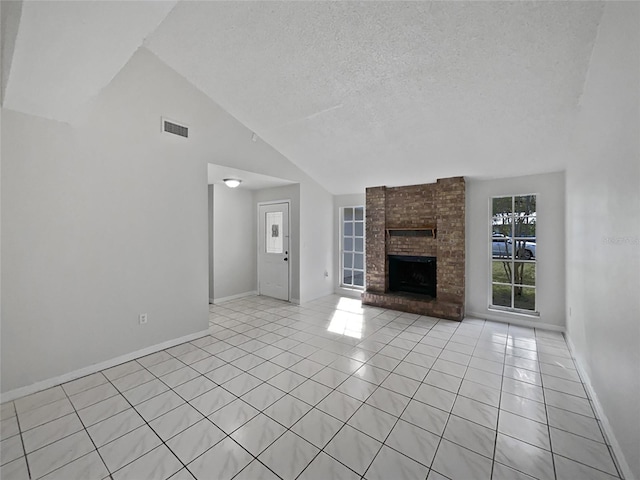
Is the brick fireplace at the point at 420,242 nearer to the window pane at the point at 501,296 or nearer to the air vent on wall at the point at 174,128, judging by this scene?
the window pane at the point at 501,296

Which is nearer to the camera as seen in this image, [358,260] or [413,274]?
[413,274]

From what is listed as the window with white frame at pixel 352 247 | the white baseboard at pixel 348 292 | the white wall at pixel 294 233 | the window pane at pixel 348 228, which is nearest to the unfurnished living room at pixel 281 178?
the white wall at pixel 294 233

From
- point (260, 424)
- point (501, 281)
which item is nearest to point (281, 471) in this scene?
point (260, 424)

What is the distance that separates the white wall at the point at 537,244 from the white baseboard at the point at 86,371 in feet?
14.8

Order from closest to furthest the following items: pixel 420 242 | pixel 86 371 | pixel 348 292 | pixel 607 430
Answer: pixel 607 430 → pixel 86 371 → pixel 420 242 → pixel 348 292

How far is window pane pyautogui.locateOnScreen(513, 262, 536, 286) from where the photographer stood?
431 cm

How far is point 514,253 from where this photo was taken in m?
4.44

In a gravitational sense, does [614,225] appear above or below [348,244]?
above

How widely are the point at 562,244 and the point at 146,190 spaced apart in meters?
5.65

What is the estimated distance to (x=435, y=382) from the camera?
8.94 feet

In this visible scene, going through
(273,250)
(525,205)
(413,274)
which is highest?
(525,205)

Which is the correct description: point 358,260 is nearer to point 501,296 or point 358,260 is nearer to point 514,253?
point 501,296

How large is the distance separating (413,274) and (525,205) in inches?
85.3

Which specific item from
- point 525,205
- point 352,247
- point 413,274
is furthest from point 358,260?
point 525,205
